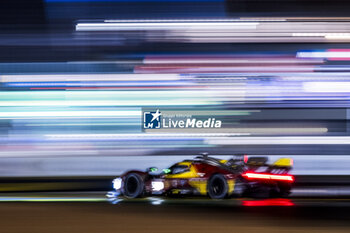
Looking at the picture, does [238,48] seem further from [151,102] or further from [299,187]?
[299,187]

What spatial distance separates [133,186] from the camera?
11492 millimetres

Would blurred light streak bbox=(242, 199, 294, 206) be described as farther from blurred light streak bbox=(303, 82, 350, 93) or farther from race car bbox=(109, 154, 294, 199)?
blurred light streak bbox=(303, 82, 350, 93)

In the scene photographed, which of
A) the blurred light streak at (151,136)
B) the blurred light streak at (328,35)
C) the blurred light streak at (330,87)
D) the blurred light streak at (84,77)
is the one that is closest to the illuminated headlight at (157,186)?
the blurred light streak at (151,136)

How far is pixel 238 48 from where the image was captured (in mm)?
27156

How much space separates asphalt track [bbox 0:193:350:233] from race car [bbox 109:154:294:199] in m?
0.25

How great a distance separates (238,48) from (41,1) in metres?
16.9

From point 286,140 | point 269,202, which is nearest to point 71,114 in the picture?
point 286,140

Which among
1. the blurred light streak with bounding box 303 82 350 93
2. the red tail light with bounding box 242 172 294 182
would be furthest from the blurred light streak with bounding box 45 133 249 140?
the red tail light with bounding box 242 172 294 182

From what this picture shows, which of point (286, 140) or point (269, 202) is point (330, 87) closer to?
point (286, 140)

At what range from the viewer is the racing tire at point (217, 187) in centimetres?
1076

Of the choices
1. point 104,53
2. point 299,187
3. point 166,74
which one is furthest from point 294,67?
point 299,187

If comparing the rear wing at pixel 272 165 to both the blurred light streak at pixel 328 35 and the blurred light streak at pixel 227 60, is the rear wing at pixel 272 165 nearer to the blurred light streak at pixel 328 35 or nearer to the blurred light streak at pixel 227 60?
the blurred light streak at pixel 227 60

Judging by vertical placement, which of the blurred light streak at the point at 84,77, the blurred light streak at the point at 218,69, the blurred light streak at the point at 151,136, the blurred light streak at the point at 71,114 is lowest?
the blurred light streak at the point at 151,136

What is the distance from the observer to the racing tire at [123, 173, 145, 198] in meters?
11.4
